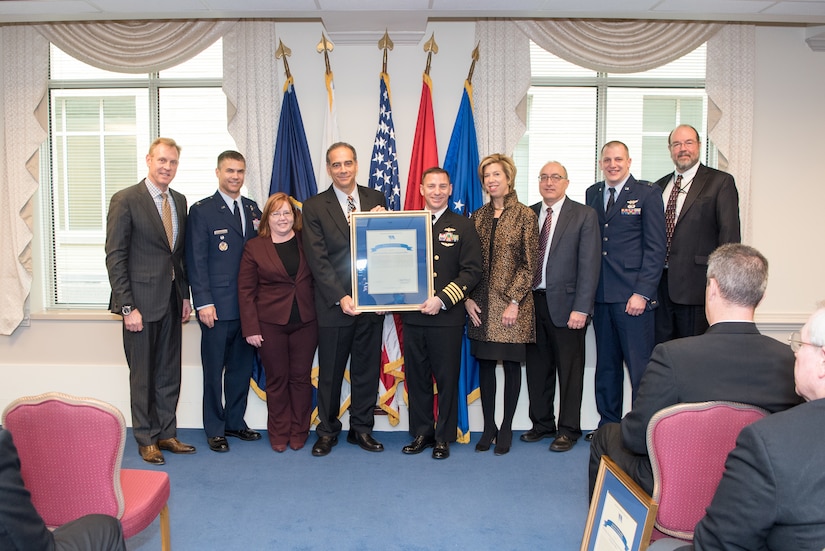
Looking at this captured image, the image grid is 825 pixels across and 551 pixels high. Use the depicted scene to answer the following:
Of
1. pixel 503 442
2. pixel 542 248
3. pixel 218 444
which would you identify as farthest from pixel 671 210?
pixel 218 444

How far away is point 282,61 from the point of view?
4.79 m

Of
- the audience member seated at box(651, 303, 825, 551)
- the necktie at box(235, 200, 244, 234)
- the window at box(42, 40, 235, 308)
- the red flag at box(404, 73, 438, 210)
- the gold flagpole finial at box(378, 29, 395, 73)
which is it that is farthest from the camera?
the window at box(42, 40, 235, 308)

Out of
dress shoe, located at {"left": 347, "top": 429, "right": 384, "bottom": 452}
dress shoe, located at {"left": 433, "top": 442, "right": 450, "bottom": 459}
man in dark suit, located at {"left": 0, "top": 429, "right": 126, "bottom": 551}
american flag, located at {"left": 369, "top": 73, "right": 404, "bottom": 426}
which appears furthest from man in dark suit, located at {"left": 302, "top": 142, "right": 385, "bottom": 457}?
man in dark suit, located at {"left": 0, "top": 429, "right": 126, "bottom": 551}

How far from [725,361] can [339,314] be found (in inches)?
99.8

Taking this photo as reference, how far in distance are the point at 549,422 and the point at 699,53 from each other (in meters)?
3.09

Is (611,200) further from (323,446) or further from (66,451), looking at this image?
(66,451)

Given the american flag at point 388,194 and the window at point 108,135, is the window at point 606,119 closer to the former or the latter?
the american flag at point 388,194

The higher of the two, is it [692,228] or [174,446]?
[692,228]

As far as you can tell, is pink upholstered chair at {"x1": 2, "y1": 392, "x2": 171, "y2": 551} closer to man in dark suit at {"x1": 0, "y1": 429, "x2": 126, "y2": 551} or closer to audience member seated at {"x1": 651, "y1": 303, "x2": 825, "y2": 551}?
man in dark suit at {"x1": 0, "y1": 429, "x2": 126, "y2": 551}

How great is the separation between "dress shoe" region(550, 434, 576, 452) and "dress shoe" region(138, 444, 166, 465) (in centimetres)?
251

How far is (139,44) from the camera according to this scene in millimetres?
4691

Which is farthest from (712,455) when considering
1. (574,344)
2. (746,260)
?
(574,344)

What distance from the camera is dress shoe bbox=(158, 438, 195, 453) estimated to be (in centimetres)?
415

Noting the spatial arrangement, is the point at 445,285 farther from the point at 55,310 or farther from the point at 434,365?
the point at 55,310
